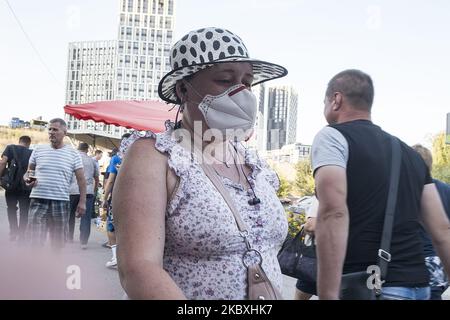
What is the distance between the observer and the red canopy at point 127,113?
6.82 metres

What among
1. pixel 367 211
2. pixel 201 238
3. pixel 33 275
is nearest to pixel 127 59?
pixel 367 211

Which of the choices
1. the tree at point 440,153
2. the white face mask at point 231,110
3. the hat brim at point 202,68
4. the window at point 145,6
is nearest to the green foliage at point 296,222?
the hat brim at point 202,68

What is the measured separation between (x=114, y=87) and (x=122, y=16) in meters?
28.6

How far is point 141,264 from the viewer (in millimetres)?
1119

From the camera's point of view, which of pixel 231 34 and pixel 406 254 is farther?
pixel 406 254

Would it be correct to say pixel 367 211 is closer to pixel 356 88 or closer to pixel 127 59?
pixel 356 88

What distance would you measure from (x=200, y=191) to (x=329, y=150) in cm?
87

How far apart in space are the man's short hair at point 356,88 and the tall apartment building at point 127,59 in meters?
70.2

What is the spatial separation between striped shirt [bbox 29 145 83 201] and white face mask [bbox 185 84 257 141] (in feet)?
13.3

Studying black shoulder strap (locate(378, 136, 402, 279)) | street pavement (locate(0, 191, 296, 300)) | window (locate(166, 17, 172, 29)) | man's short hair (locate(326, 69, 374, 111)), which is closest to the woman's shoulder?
street pavement (locate(0, 191, 296, 300))

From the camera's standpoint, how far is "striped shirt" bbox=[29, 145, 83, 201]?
16.9ft

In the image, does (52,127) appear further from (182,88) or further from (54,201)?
(182,88)

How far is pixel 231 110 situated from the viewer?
5.02ft

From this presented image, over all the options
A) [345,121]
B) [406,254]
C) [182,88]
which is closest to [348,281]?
[406,254]
